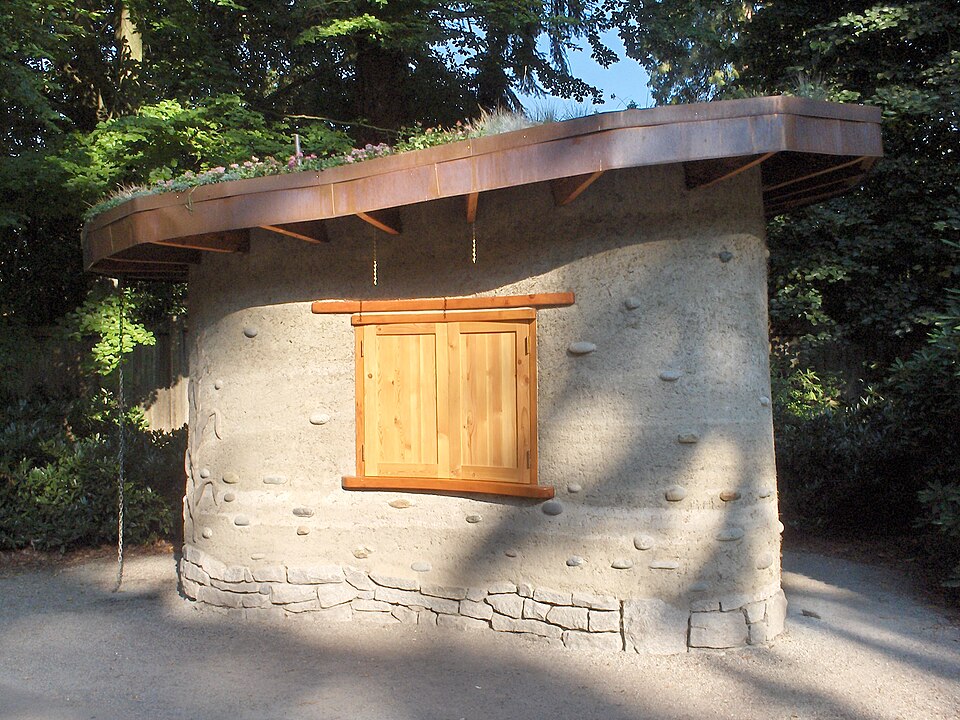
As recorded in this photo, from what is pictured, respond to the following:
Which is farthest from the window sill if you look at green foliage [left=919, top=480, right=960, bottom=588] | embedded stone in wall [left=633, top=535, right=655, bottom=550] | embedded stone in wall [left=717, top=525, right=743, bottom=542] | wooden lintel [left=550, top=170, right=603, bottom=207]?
green foliage [left=919, top=480, right=960, bottom=588]

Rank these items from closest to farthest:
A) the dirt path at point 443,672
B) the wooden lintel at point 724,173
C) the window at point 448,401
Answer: the dirt path at point 443,672 → the wooden lintel at point 724,173 → the window at point 448,401

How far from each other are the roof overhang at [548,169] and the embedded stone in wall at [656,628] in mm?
2514

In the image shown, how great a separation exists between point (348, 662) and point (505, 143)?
10.5ft

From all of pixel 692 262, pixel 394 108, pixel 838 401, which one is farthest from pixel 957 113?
pixel 394 108

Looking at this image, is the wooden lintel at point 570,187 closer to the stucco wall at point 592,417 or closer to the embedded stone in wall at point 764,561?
the stucco wall at point 592,417

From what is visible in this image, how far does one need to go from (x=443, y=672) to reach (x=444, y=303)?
7.57ft

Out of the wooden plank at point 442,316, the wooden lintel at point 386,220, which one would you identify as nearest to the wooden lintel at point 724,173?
the wooden plank at point 442,316

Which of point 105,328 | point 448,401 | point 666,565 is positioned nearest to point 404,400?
point 448,401

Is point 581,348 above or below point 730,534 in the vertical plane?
above

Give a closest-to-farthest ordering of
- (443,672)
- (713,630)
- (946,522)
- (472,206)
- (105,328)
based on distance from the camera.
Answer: (443,672), (713,630), (472,206), (946,522), (105,328)

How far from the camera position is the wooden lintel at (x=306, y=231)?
222 inches

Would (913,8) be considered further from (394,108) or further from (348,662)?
(348,662)

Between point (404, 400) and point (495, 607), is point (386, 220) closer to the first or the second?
point (404, 400)

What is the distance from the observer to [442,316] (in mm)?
5699
